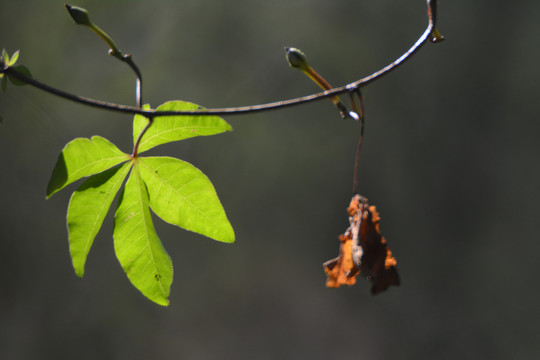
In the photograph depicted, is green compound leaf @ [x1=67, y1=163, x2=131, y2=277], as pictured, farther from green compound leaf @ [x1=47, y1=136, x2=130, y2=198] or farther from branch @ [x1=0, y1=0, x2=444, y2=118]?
branch @ [x1=0, y1=0, x2=444, y2=118]

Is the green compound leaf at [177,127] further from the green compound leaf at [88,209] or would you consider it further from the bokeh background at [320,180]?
the bokeh background at [320,180]

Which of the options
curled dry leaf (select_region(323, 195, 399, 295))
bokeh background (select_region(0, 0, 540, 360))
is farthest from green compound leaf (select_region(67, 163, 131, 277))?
bokeh background (select_region(0, 0, 540, 360))

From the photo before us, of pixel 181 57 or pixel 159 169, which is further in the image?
pixel 181 57

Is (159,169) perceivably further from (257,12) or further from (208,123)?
(257,12)

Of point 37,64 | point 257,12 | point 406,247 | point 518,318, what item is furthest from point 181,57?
point 518,318

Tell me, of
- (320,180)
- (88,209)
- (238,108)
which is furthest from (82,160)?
(320,180)

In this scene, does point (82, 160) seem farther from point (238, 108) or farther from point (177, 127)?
point (238, 108)
